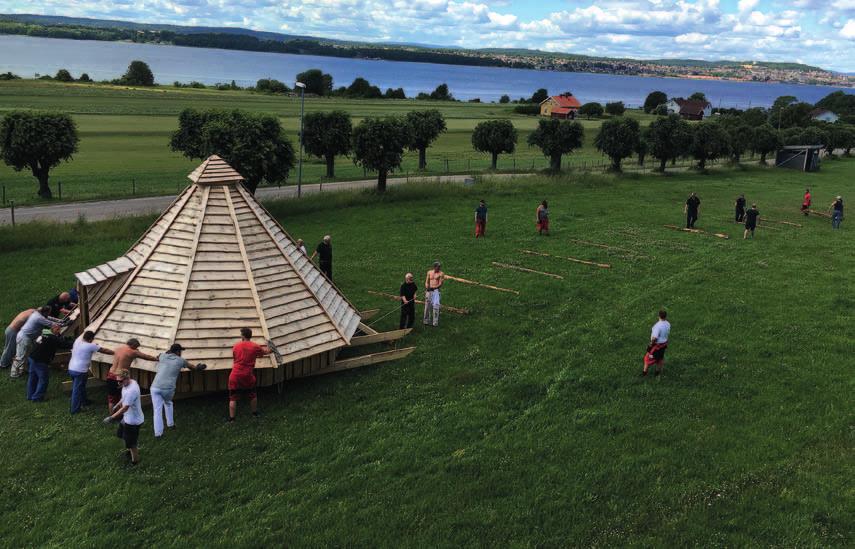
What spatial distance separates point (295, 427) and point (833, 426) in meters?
10.8

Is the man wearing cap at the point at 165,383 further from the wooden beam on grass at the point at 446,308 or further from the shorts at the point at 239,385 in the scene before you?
the wooden beam on grass at the point at 446,308

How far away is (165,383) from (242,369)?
1414mm

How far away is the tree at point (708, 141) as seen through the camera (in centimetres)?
5378

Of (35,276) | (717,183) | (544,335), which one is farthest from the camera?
(717,183)

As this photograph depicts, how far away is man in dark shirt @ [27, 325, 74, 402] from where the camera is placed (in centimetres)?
1314

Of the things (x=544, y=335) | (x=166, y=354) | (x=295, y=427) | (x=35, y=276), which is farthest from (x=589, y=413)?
(x=35, y=276)

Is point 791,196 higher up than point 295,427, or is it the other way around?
point 791,196

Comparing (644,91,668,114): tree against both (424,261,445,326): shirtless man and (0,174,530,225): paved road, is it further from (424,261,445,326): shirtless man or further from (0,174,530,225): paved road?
(424,261,445,326): shirtless man

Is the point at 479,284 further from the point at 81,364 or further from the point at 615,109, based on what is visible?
the point at 615,109

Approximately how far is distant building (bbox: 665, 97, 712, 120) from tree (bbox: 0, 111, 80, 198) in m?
119

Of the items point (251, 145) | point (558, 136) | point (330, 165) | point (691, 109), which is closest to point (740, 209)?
point (558, 136)

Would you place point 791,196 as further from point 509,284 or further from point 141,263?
point 141,263

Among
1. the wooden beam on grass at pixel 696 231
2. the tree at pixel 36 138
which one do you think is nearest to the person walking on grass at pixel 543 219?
the wooden beam on grass at pixel 696 231

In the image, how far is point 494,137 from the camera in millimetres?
57438
